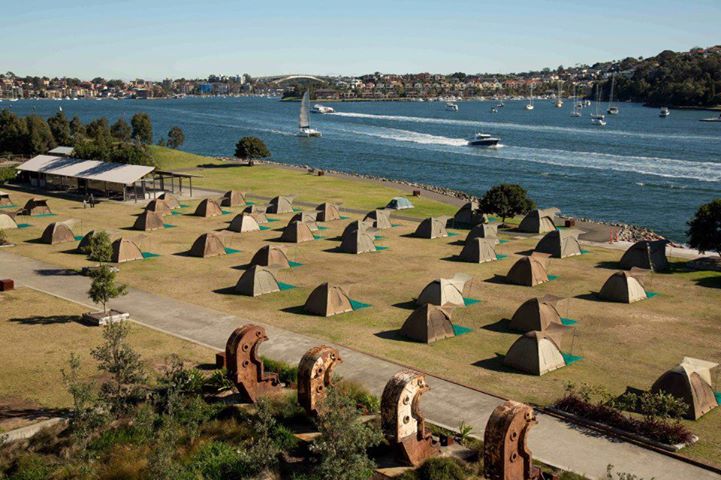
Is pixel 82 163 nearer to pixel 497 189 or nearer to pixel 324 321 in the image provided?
pixel 497 189

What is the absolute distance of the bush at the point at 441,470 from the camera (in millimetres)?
17828

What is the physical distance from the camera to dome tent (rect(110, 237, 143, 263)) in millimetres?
41656

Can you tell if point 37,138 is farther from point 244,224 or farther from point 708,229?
point 708,229

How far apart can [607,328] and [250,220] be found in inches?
1105

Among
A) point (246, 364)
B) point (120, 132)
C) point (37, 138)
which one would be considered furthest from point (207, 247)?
point (120, 132)

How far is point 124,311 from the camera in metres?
32.3

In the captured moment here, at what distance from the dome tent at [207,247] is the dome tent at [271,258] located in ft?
13.2

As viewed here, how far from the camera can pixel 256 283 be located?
35406 millimetres

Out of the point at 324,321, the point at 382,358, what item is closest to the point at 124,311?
the point at 324,321

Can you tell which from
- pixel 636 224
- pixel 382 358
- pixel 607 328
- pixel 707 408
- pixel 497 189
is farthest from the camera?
pixel 636 224

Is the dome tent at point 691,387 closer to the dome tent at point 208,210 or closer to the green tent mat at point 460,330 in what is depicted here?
the green tent mat at point 460,330

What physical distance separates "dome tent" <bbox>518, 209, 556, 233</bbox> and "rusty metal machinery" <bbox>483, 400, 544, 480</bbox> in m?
36.3

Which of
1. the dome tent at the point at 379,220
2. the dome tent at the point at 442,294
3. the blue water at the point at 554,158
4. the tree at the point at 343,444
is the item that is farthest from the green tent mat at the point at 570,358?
Result: the blue water at the point at 554,158

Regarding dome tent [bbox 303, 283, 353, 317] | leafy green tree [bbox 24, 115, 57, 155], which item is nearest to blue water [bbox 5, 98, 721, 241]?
leafy green tree [bbox 24, 115, 57, 155]
